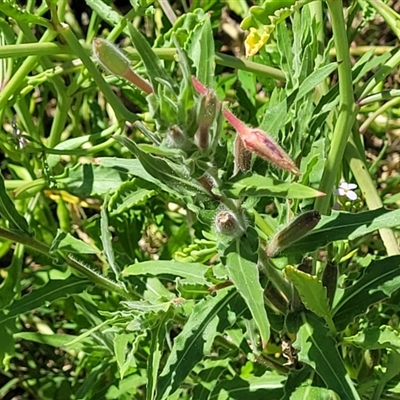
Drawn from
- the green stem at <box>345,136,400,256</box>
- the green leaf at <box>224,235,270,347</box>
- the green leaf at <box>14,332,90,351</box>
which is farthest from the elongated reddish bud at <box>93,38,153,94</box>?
the green leaf at <box>14,332,90,351</box>

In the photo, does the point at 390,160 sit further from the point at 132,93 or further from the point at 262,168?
the point at 262,168

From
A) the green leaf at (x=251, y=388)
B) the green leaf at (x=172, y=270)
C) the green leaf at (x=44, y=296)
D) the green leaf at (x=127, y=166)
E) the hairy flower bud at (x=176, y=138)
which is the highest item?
the hairy flower bud at (x=176, y=138)

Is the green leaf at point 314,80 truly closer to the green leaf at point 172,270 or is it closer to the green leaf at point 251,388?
the green leaf at point 172,270

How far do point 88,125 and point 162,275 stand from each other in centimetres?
120

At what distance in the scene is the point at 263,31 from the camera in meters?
1.31

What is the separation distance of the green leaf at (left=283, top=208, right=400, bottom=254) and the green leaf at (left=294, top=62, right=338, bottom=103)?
10.2 inches

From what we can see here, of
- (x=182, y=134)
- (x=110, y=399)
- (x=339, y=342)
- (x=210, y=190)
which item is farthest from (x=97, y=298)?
(x=182, y=134)

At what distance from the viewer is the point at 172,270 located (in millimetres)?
1643

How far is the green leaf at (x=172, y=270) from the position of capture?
1.63 meters

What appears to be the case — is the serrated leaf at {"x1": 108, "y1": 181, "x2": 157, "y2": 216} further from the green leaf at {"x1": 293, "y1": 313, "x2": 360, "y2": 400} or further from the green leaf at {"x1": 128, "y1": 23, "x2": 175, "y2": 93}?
the green leaf at {"x1": 128, "y1": 23, "x2": 175, "y2": 93}

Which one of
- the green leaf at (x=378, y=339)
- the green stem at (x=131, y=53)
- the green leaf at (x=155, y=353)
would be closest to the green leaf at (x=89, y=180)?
the green stem at (x=131, y=53)

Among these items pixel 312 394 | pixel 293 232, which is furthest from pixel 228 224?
pixel 312 394

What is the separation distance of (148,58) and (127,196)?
78 cm

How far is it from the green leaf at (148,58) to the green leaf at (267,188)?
21 cm
